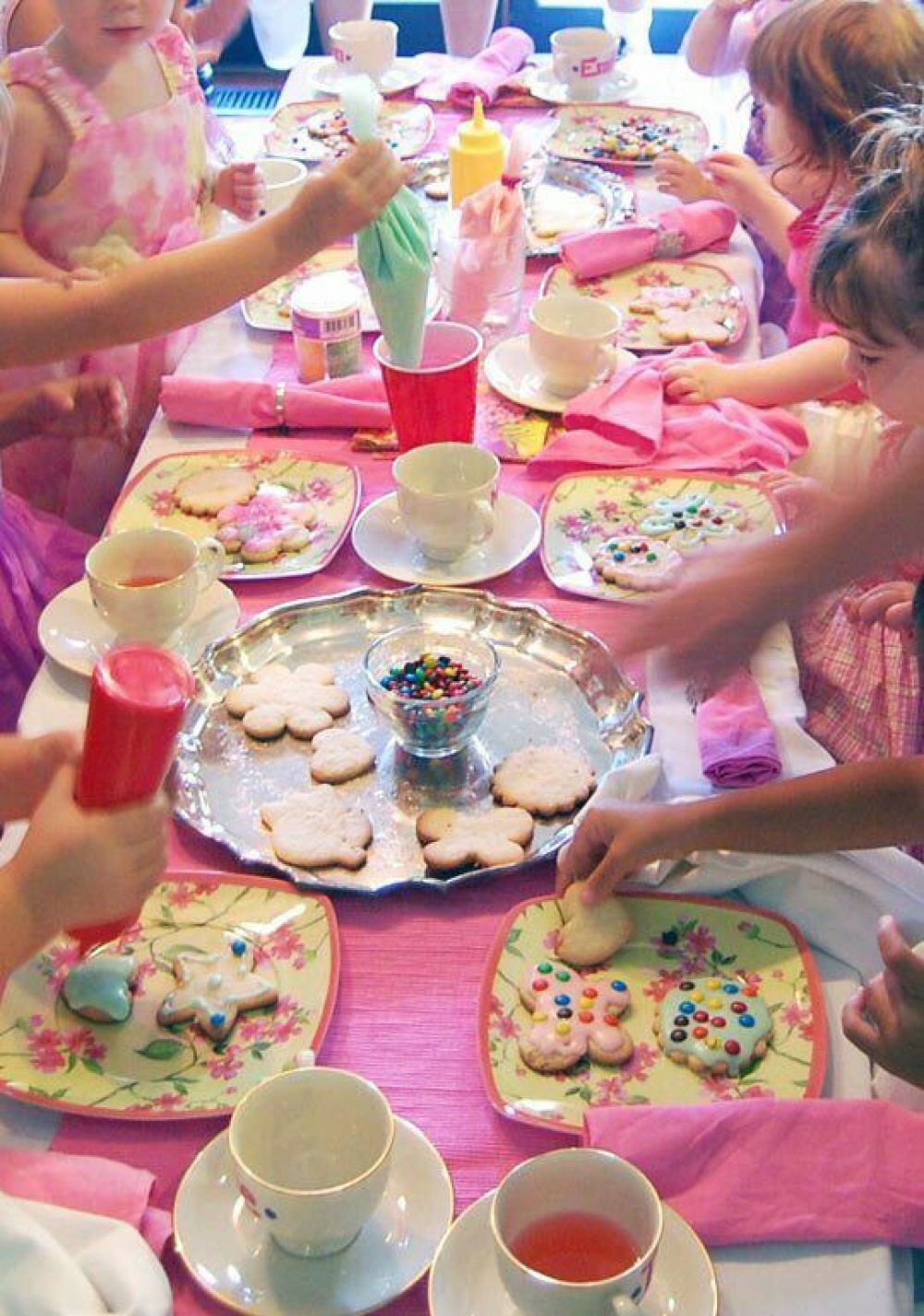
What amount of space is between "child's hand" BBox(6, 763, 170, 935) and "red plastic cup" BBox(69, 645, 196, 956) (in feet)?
0.05

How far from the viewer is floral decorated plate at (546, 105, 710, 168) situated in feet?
7.30

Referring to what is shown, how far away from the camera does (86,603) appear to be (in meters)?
1.33

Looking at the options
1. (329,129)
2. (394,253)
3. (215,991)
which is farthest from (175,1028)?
(329,129)

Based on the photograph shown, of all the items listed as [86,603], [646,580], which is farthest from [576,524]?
[86,603]

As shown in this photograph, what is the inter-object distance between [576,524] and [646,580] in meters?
0.13

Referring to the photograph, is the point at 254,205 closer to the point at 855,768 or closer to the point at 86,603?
the point at 86,603

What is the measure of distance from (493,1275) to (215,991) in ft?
0.92

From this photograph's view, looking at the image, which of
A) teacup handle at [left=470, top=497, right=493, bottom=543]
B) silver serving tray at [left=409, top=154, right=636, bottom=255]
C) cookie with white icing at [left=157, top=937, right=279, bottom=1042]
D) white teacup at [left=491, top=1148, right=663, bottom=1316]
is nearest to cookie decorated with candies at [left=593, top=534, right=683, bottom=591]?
teacup handle at [left=470, top=497, right=493, bottom=543]

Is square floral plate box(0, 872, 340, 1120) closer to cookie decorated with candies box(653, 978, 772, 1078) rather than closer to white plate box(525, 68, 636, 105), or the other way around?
cookie decorated with candies box(653, 978, 772, 1078)

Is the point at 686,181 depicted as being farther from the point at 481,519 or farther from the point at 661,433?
the point at 481,519

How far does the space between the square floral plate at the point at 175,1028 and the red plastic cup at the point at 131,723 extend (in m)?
0.20

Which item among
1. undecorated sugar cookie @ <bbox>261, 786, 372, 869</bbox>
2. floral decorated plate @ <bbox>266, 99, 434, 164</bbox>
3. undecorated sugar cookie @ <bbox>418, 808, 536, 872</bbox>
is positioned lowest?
floral decorated plate @ <bbox>266, 99, 434, 164</bbox>

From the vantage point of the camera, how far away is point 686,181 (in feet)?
6.68

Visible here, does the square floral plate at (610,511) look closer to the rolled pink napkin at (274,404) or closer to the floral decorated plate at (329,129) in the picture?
the rolled pink napkin at (274,404)
